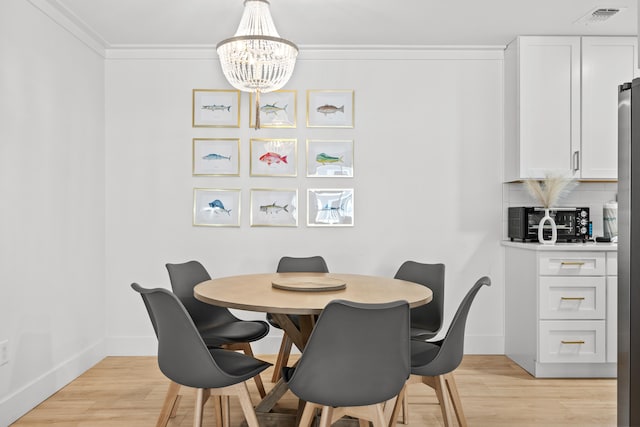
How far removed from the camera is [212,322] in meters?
3.10

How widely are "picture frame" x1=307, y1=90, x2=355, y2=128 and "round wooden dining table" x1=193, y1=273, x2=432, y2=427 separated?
1.57m

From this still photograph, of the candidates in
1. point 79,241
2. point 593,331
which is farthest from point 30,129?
point 593,331

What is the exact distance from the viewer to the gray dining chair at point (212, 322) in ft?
9.46

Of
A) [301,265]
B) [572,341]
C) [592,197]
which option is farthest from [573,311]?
[301,265]

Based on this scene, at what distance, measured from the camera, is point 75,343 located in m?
3.54

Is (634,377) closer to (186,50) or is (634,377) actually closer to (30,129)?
(30,129)

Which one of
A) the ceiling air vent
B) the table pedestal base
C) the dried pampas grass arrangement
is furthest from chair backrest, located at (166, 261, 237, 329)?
the ceiling air vent

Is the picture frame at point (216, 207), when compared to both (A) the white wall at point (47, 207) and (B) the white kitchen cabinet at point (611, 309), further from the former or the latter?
(B) the white kitchen cabinet at point (611, 309)

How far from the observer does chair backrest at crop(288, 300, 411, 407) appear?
1813 mm

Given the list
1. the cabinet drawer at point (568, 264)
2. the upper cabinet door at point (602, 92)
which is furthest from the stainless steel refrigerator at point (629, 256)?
the upper cabinet door at point (602, 92)

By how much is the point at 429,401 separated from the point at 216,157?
8.15ft

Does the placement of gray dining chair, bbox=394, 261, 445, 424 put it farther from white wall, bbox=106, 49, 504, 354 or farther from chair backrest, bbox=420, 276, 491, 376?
white wall, bbox=106, 49, 504, 354

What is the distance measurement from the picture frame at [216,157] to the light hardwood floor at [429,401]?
1.62 metres

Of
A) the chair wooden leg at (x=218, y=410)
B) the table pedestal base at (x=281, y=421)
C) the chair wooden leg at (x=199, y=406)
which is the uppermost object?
the chair wooden leg at (x=199, y=406)
